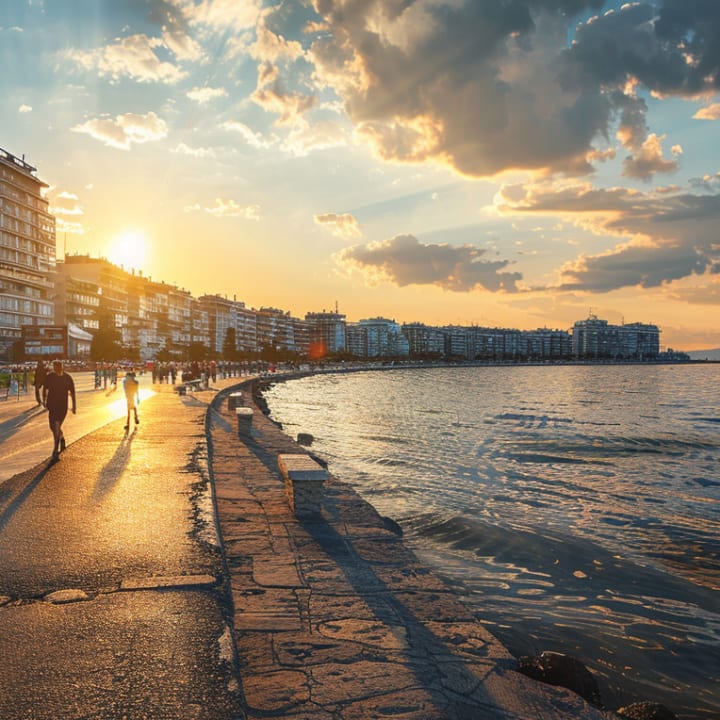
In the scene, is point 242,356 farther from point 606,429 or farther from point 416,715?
point 416,715

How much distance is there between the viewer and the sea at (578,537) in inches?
232

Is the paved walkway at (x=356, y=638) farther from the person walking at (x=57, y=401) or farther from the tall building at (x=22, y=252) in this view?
the tall building at (x=22, y=252)

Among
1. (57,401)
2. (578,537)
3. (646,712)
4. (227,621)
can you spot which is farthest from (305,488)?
(57,401)

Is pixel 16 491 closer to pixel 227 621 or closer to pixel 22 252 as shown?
pixel 227 621

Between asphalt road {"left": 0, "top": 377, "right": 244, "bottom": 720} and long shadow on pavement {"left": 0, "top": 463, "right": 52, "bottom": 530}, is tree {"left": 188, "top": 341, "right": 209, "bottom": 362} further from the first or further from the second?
asphalt road {"left": 0, "top": 377, "right": 244, "bottom": 720}

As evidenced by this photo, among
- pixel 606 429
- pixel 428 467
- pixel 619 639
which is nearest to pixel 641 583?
pixel 619 639

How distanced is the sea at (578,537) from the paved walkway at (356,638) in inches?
58.0

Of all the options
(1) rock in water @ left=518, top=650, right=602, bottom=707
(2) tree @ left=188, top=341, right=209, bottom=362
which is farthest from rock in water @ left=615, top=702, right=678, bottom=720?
(2) tree @ left=188, top=341, right=209, bottom=362

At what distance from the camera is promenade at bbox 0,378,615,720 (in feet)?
10.7

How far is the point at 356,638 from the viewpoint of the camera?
4.19 metres

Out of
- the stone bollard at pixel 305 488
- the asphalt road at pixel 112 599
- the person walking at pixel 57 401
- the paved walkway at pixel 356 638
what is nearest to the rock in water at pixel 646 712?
the paved walkway at pixel 356 638

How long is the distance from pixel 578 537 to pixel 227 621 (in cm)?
739

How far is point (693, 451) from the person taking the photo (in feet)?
70.8

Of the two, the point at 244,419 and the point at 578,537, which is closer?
the point at 578,537
